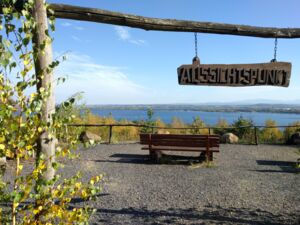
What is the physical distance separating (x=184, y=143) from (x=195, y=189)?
2.76 m

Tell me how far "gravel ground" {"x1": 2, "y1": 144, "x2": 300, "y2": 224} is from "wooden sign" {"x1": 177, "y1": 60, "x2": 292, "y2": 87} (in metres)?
2.03

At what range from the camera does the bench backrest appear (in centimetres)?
938

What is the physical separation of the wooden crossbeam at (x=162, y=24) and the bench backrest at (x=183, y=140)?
505 cm

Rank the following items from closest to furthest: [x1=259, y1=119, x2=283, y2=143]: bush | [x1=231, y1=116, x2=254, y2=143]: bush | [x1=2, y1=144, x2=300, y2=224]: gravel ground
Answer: [x1=2, y1=144, x2=300, y2=224]: gravel ground < [x1=231, y1=116, x2=254, y2=143]: bush < [x1=259, y1=119, x2=283, y2=143]: bush

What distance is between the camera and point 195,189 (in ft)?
22.6

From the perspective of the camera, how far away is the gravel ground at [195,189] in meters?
5.36

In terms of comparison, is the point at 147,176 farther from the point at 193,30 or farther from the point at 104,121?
the point at 104,121

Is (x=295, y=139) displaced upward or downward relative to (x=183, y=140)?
downward

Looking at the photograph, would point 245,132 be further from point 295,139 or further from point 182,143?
point 182,143

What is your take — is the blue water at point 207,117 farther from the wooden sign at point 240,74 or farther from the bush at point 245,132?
the wooden sign at point 240,74

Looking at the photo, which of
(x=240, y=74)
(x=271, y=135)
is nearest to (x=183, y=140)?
Answer: (x=240, y=74)

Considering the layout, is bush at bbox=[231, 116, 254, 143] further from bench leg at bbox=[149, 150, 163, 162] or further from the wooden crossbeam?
the wooden crossbeam

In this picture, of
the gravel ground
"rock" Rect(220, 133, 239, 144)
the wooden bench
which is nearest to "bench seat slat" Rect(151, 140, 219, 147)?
the wooden bench

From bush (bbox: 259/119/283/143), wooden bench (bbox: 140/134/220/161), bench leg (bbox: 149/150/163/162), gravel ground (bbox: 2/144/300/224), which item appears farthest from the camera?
bush (bbox: 259/119/283/143)
